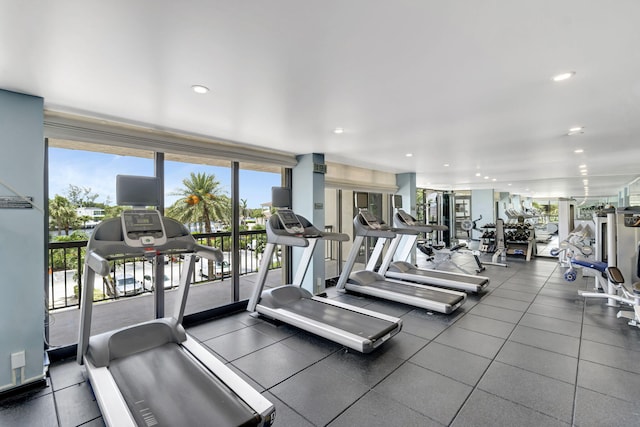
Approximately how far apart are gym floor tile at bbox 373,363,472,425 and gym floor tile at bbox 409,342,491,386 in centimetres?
10

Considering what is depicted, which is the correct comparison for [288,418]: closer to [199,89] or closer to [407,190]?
[199,89]

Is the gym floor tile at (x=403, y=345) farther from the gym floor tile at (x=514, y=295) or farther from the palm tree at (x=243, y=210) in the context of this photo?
the palm tree at (x=243, y=210)

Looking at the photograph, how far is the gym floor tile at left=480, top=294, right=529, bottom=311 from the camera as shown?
4691 millimetres

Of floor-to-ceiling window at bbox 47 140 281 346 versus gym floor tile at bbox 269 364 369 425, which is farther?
floor-to-ceiling window at bbox 47 140 281 346

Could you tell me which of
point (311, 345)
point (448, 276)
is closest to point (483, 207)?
point (448, 276)

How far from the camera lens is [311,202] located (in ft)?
17.3

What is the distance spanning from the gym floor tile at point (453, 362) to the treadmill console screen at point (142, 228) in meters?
2.77

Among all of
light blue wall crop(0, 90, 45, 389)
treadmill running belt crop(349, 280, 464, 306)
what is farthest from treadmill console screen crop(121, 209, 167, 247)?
treadmill running belt crop(349, 280, 464, 306)

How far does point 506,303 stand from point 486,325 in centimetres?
124

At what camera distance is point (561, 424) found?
2.12m

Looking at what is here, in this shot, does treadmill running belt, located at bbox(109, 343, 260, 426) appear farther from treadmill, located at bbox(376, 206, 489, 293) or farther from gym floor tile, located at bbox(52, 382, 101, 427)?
treadmill, located at bbox(376, 206, 489, 293)

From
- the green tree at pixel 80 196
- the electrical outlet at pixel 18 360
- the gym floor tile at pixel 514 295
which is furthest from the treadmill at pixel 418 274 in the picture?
the electrical outlet at pixel 18 360

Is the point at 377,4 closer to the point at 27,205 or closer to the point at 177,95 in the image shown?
the point at 177,95

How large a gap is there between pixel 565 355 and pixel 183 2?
440 centimetres
